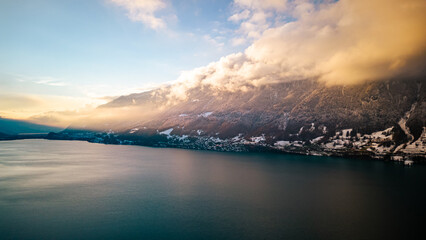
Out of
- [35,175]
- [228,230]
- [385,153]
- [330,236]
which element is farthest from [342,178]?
[35,175]

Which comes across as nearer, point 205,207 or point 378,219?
point 378,219

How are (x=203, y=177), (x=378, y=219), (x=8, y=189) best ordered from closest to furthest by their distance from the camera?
(x=378, y=219) < (x=8, y=189) < (x=203, y=177)

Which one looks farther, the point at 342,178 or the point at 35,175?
the point at 342,178

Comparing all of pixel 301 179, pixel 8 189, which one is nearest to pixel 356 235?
pixel 301 179


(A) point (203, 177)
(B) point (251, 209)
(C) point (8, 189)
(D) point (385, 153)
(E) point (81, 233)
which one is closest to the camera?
(E) point (81, 233)

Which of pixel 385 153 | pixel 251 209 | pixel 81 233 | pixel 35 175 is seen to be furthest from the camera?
pixel 385 153

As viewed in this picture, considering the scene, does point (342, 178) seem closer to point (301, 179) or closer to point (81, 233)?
point (301, 179)

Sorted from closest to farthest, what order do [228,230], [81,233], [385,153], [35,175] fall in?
[81,233]
[228,230]
[35,175]
[385,153]

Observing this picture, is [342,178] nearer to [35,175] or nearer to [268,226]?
[268,226]

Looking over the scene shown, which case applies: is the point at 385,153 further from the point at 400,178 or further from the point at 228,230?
the point at 228,230
